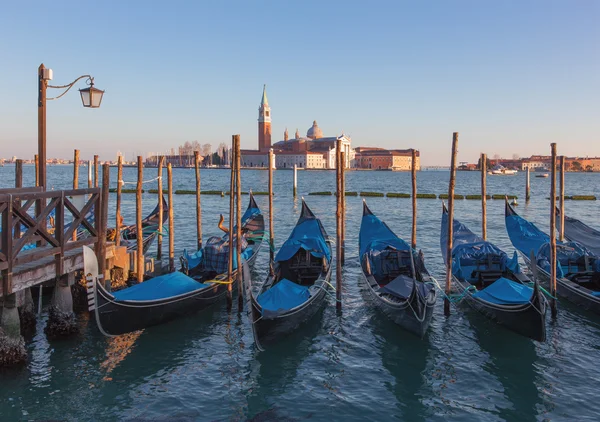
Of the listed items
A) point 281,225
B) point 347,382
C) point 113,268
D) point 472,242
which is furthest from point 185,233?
point 347,382

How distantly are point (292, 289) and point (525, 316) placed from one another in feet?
11.5

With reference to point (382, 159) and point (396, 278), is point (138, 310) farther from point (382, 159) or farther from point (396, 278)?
point (382, 159)

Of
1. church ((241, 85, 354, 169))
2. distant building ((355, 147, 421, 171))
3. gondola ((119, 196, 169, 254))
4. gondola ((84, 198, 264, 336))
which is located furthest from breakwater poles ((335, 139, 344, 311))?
distant building ((355, 147, 421, 171))

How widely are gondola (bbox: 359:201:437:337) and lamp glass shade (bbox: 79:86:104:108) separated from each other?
526 cm

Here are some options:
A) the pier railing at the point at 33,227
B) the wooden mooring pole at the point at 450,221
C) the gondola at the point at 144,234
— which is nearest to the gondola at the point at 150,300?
the pier railing at the point at 33,227

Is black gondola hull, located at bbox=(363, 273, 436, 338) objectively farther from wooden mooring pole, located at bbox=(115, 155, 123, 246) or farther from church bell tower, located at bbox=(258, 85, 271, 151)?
church bell tower, located at bbox=(258, 85, 271, 151)

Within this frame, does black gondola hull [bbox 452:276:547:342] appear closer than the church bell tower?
Yes

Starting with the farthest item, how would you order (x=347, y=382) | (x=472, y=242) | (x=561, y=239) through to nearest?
(x=561, y=239) → (x=472, y=242) → (x=347, y=382)

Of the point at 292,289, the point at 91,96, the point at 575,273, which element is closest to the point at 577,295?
the point at 575,273

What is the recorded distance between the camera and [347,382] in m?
6.68

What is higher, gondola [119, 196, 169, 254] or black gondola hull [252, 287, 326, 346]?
gondola [119, 196, 169, 254]

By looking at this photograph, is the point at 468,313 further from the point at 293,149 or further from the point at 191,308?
the point at 293,149

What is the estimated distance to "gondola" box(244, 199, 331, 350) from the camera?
294 inches

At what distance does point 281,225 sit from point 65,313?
49.3ft
